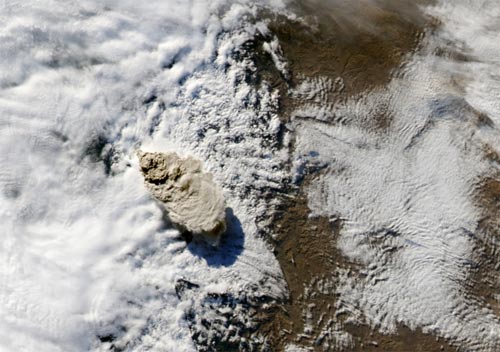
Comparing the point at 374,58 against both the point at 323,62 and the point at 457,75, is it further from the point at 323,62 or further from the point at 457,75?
the point at 457,75

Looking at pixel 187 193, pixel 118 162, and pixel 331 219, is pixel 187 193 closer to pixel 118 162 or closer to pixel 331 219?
pixel 118 162

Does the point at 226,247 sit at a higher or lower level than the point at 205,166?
lower

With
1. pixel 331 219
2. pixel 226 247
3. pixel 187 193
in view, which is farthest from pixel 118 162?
pixel 331 219

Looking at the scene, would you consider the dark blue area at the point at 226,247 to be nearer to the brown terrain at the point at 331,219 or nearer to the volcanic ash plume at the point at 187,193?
the volcanic ash plume at the point at 187,193

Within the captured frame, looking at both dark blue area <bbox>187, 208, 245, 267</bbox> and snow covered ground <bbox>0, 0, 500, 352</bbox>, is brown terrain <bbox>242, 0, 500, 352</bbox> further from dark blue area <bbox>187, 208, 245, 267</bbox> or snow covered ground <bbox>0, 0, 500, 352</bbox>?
dark blue area <bbox>187, 208, 245, 267</bbox>

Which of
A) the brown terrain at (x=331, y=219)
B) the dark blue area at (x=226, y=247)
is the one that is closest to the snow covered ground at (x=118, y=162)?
the dark blue area at (x=226, y=247)

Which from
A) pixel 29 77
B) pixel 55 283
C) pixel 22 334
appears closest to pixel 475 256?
pixel 55 283

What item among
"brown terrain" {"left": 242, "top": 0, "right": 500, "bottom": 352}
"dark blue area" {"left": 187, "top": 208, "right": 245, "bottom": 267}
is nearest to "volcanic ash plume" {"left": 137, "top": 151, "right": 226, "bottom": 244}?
"dark blue area" {"left": 187, "top": 208, "right": 245, "bottom": 267}
